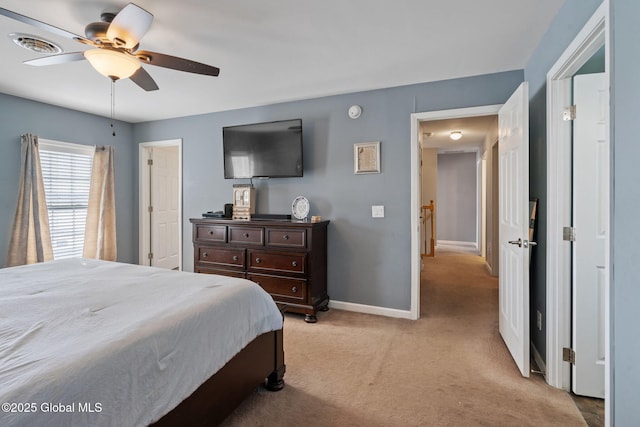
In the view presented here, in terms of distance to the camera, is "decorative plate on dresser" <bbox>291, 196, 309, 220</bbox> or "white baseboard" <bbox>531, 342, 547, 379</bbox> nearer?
"white baseboard" <bbox>531, 342, 547, 379</bbox>

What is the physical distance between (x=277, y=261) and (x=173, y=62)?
79.6 inches

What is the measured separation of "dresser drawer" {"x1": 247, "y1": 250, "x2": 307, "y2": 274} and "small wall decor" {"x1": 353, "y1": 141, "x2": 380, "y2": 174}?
113 cm

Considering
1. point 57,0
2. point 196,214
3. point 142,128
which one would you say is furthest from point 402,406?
point 142,128

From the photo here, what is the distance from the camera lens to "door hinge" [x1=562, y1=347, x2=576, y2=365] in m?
1.96

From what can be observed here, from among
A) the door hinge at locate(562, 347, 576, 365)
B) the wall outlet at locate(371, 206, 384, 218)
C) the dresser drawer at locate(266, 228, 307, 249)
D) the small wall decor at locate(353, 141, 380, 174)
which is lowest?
the door hinge at locate(562, 347, 576, 365)

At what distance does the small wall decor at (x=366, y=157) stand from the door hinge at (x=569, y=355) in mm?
2114

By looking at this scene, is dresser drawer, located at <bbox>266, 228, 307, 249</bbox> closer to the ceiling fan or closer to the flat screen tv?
the flat screen tv

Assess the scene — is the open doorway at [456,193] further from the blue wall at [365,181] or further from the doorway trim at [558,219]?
the doorway trim at [558,219]

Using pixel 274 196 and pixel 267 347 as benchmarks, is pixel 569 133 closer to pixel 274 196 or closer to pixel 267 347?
pixel 267 347

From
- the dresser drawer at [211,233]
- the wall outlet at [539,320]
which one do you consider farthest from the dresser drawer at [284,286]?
the wall outlet at [539,320]

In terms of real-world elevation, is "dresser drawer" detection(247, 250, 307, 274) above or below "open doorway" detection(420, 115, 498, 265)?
below

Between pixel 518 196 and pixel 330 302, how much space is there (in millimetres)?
2193

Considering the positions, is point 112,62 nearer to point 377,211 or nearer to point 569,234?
point 377,211

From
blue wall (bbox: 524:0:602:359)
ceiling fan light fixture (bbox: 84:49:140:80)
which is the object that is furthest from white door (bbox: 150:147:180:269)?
blue wall (bbox: 524:0:602:359)
